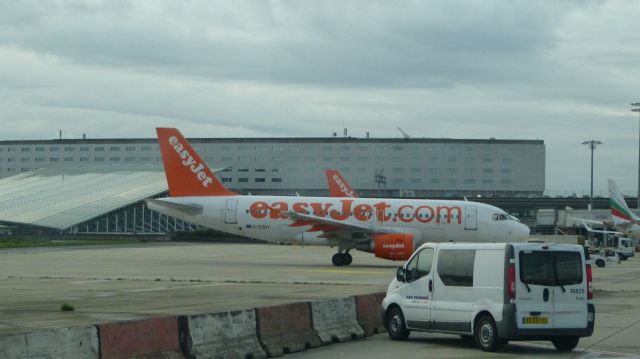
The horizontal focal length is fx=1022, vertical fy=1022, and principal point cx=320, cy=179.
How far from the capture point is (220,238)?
87.7 meters

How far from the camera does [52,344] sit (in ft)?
43.7

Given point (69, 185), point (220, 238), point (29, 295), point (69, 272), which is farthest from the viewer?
point (69, 185)

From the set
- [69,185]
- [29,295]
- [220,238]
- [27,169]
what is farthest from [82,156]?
[29,295]

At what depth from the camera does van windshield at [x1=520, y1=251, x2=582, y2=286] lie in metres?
17.4

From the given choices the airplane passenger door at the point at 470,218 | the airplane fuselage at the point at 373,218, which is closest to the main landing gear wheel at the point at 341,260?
the airplane fuselage at the point at 373,218

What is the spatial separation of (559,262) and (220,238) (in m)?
71.2

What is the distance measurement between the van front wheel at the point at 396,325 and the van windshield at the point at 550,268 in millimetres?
3005

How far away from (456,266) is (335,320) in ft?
9.65

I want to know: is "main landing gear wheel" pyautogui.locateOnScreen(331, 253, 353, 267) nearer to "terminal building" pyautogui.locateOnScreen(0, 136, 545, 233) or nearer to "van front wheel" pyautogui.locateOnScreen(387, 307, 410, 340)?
"van front wheel" pyautogui.locateOnScreen(387, 307, 410, 340)

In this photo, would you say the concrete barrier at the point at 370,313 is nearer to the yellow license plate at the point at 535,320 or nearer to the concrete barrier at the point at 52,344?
the yellow license plate at the point at 535,320

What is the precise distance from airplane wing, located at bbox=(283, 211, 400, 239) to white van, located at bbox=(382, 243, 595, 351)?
2614 centimetres

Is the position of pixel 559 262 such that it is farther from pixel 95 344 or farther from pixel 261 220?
pixel 261 220

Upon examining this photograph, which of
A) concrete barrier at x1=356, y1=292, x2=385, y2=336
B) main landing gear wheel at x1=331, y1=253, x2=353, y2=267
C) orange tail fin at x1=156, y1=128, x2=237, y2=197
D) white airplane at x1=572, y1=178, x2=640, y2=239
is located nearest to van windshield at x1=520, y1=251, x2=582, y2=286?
concrete barrier at x1=356, y1=292, x2=385, y2=336

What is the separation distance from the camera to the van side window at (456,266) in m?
18.0
